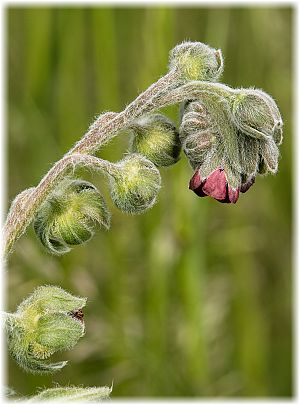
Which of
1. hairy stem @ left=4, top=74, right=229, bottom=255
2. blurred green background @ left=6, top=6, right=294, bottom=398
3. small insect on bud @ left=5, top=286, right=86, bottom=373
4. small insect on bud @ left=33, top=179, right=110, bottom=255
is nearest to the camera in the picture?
hairy stem @ left=4, top=74, right=229, bottom=255

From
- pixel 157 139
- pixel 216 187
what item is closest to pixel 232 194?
pixel 216 187

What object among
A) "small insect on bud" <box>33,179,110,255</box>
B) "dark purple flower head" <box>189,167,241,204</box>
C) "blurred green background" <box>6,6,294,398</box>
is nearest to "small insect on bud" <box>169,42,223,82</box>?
"dark purple flower head" <box>189,167,241,204</box>

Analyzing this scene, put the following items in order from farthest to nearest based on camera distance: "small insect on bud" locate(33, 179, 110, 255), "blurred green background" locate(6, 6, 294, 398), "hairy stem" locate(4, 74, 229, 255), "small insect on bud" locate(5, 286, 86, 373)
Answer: "blurred green background" locate(6, 6, 294, 398)
"small insect on bud" locate(33, 179, 110, 255)
"small insect on bud" locate(5, 286, 86, 373)
"hairy stem" locate(4, 74, 229, 255)

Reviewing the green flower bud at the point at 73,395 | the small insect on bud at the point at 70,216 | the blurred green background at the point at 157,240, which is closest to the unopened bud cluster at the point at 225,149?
the small insect on bud at the point at 70,216

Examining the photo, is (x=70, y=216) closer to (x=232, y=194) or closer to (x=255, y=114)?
(x=232, y=194)

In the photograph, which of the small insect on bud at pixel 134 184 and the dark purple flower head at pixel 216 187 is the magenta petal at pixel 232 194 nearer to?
the dark purple flower head at pixel 216 187

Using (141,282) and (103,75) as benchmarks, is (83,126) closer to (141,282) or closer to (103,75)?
(103,75)

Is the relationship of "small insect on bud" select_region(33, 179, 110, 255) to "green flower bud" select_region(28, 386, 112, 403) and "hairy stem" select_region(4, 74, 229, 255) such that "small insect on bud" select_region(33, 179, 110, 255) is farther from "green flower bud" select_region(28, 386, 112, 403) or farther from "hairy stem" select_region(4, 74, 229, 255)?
"green flower bud" select_region(28, 386, 112, 403)
